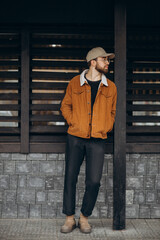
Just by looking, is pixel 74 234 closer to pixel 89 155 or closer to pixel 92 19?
pixel 89 155

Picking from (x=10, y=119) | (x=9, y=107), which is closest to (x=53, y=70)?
(x=9, y=107)

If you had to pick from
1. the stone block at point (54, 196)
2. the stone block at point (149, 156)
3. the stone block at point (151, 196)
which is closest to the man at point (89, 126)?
the stone block at point (54, 196)

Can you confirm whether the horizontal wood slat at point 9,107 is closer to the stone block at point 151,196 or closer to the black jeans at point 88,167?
the black jeans at point 88,167

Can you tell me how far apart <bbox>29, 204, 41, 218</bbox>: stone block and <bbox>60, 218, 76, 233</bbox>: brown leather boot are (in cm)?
72

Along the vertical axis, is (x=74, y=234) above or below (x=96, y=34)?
below

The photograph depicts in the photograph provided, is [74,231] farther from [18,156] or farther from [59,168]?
[18,156]

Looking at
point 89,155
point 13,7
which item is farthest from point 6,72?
point 89,155

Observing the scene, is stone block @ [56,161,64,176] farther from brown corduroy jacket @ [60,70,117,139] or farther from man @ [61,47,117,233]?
brown corduroy jacket @ [60,70,117,139]

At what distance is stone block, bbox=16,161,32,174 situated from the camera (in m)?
6.14

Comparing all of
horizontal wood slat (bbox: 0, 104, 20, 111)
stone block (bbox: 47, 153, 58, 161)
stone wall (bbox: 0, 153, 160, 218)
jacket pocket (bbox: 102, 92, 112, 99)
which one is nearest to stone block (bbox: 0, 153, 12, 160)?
stone wall (bbox: 0, 153, 160, 218)

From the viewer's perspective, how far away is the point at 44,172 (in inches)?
242

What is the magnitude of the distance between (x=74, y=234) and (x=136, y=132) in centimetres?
181

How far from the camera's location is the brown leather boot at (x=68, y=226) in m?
5.44

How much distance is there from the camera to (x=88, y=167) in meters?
5.48
